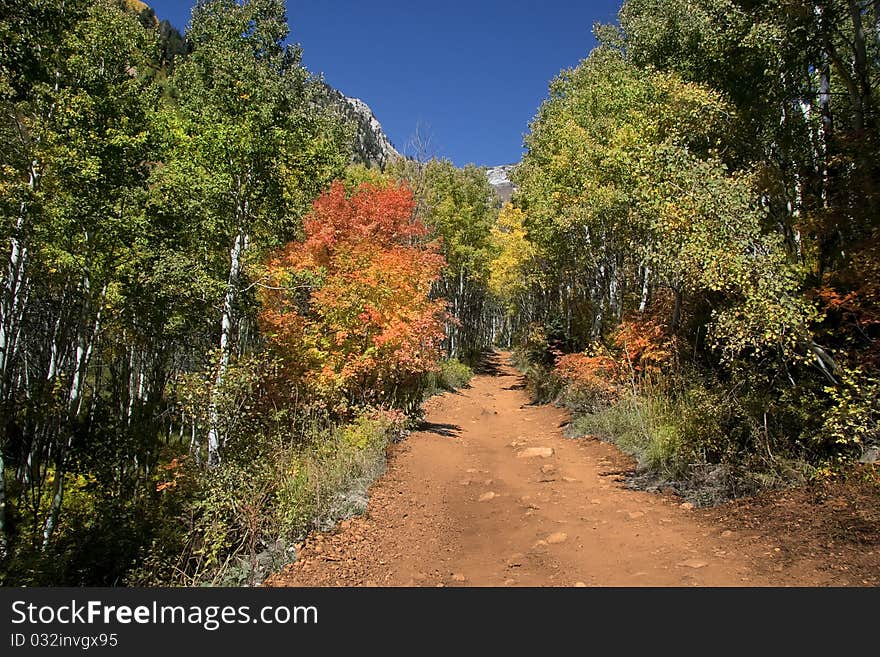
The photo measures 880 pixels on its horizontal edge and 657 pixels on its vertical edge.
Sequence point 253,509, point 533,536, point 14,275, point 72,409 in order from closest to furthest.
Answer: point 533,536 < point 253,509 < point 14,275 < point 72,409

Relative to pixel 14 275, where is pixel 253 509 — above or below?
below

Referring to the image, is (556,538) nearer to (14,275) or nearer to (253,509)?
(253,509)

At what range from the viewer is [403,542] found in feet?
22.9

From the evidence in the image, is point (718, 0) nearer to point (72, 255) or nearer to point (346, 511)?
point (346, 511)

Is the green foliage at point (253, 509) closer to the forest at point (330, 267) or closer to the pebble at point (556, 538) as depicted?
the forest at point (330, 267)

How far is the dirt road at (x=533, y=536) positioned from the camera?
5.30 m

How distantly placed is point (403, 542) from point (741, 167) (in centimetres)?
933

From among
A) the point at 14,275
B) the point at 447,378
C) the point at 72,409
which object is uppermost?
A: the point at 14,275

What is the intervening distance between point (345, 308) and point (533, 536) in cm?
752

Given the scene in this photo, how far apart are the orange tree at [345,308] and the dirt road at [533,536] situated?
2.77 m

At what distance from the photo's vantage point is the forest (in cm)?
714

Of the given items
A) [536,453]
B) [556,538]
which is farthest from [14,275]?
[556,538]

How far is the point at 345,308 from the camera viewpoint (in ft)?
41.0
